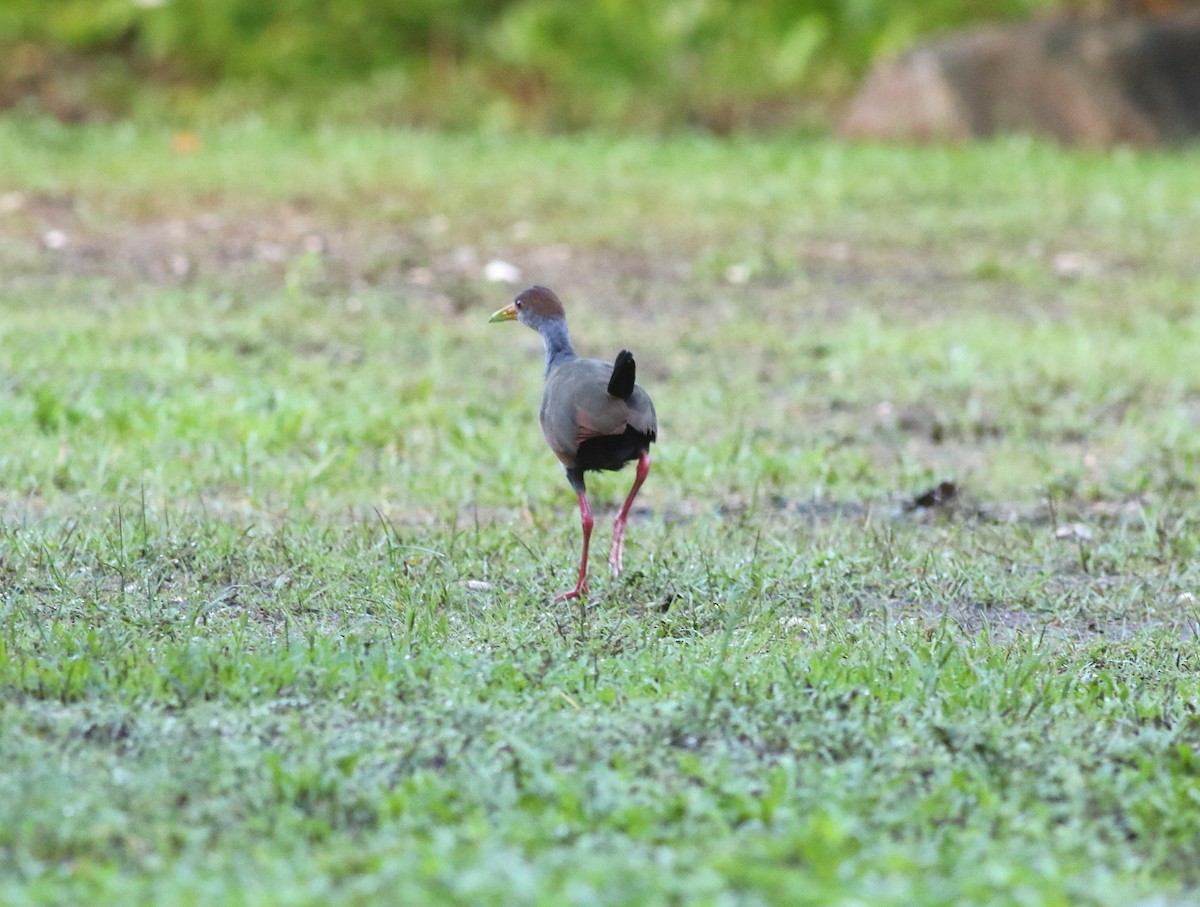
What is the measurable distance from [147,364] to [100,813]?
15.3 ft

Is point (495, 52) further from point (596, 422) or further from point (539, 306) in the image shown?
point (596, 422)

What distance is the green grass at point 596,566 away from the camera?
3354mm

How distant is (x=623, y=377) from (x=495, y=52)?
1334cm

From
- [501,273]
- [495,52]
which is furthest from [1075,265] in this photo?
[495,52]

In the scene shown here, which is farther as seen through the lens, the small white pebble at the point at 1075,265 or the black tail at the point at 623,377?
the small white pebble at the point at 1075,265

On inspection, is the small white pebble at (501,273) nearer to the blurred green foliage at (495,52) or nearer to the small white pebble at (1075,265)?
the small white pebble at (1075,265)

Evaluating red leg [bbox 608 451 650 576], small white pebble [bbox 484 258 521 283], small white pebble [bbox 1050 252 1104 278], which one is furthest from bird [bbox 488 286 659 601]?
small white pebble [bbox 1050 252 1104 278]

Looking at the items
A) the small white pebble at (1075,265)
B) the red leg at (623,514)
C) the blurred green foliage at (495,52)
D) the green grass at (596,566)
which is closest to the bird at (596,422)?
the red leg at (623,514)

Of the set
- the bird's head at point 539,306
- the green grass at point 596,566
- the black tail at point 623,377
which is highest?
the bird's head at point 539,306

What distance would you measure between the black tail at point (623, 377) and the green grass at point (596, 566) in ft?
1.77

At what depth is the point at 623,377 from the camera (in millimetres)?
4785

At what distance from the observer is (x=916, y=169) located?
14.0m

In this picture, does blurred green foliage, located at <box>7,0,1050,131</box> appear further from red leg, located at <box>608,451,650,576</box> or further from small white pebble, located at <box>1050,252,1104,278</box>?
red leg, located at <box>608,451,650,576</box>

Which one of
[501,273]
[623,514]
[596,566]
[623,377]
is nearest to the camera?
[623,377]
